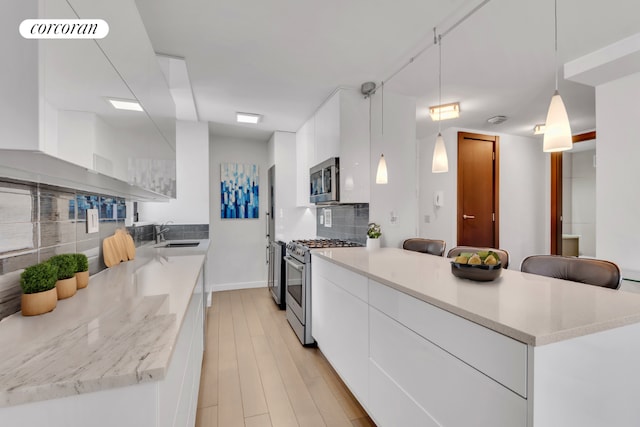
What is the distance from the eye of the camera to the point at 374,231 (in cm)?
284

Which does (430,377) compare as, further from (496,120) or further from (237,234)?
(237,234)

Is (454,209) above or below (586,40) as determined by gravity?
below

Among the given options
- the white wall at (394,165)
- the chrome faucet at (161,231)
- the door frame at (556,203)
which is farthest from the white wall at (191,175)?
the door frame at (556,203)

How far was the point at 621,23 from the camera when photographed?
1924mm

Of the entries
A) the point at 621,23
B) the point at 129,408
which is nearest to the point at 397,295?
the point at 129,408

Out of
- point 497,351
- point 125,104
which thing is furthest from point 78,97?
point 497,351

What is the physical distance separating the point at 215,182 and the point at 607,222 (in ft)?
15.5

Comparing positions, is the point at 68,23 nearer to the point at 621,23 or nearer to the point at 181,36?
the point at 181,36

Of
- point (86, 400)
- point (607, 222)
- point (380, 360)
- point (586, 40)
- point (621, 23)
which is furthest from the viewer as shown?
point (607, 222)

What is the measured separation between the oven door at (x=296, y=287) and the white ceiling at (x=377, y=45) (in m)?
1.80

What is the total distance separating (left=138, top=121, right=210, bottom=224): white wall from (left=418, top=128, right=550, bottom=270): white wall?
3412 mm

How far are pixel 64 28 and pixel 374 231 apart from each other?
2491 millimetres

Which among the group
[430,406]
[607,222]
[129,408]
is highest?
[607,222]

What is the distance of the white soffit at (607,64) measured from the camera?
209 centimetres
